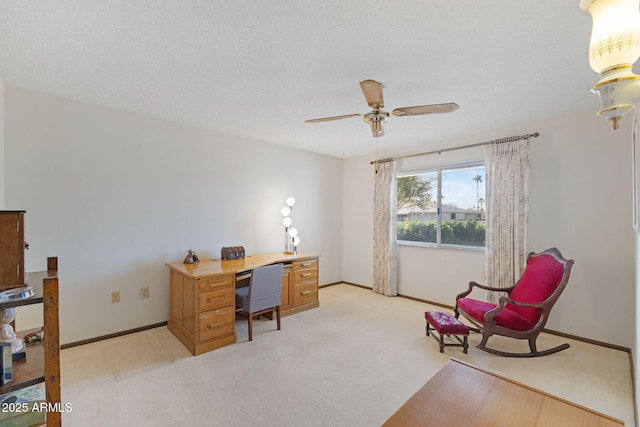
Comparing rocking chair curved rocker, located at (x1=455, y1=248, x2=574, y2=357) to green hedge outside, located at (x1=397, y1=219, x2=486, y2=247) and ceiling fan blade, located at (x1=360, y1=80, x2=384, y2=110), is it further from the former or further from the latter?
ceiling fan blade, located at (x1=360, y1=80, x2=384, y2=110)

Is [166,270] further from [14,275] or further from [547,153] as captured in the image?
[547,153]

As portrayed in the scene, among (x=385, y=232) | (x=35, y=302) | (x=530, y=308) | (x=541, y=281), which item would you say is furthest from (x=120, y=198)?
(x=541, y=281)

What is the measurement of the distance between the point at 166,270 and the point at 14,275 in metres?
2.38

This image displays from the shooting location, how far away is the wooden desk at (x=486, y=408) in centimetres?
119

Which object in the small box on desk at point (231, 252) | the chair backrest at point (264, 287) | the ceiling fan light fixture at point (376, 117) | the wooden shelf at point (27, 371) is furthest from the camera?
the small box on desk at point (231, 252)

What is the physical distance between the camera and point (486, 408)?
50.5 inches

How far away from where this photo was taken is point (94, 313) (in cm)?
291

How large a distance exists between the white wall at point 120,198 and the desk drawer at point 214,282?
3.17 ft

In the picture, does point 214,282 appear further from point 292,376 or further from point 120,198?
point 120,198

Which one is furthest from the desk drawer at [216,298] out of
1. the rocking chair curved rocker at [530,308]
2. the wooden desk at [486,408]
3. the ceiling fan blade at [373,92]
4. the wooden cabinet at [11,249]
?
Answer: the rocking chair curved rocker at [530,308]

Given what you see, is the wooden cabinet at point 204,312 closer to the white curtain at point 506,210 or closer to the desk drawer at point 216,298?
the desk drawer at point 216,298

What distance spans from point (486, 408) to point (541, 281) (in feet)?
7.14

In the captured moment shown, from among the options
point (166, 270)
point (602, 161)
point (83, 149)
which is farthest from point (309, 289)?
point (602, 161)

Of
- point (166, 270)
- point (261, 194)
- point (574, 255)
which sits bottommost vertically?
point (166, 270)
